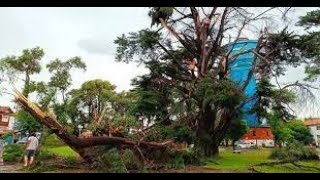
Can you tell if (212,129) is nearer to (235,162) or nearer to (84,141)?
(235,162)

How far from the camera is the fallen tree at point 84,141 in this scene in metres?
10.1

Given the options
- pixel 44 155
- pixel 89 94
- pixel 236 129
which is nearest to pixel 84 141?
pixel 44 155

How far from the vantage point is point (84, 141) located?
10.6 metres

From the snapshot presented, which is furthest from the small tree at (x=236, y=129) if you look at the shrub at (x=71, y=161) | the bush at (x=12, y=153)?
the bush at (x=12, y=153)

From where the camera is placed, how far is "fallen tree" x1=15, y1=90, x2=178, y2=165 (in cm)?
1013

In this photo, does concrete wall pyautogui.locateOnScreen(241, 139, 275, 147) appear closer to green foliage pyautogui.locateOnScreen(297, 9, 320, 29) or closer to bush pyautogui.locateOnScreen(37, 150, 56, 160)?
green foliage pyautogui.locateOnScreen(297, 9, 320, 29)

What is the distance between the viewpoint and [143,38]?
18.0 meters

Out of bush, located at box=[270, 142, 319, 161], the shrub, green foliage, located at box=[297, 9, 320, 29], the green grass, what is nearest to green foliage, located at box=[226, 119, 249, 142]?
the green grass

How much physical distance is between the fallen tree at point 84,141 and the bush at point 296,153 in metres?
5.54

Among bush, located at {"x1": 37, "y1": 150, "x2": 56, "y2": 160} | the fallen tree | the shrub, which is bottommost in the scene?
the shrub

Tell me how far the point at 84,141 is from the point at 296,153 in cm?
830

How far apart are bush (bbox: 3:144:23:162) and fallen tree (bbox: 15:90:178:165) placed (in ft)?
10.3

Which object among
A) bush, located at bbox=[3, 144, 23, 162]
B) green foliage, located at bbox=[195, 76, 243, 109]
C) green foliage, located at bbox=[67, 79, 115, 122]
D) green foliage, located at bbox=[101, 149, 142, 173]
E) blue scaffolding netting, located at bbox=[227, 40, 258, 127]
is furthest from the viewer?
green foliage, located at bbox=[67, 79, 115, 122]

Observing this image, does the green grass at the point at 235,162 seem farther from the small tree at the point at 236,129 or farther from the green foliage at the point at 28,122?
the green foliage at the point at 28,122
